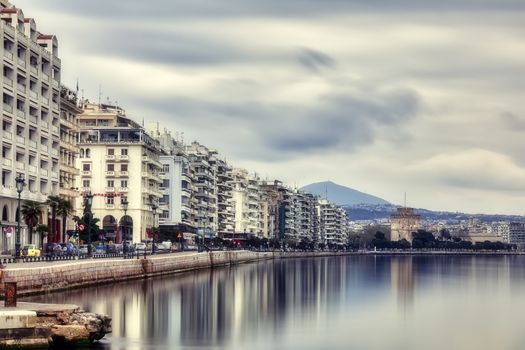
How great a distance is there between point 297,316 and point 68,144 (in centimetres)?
7284

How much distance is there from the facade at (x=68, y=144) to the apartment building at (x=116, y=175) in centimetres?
3546

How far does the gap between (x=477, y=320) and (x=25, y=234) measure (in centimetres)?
5745

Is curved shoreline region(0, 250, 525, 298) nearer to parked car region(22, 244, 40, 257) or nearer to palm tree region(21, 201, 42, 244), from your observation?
parked car region(22, 244, 40, 257)

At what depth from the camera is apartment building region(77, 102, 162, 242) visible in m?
178

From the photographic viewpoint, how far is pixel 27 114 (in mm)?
112625

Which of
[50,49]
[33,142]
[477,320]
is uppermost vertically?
[50,49]

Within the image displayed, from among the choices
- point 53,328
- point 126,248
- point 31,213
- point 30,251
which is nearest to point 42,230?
point 31,213

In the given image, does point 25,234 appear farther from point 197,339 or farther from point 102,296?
point 197,339

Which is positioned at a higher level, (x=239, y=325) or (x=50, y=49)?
(x=50, y=49)

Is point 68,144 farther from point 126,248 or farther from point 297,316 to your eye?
point 297,316

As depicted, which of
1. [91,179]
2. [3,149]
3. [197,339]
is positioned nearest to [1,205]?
[3,149]

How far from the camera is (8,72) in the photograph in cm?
10738

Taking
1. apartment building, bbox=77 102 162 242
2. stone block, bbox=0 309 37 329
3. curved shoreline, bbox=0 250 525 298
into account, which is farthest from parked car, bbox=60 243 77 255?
stone block, bbox=0 309 37 329

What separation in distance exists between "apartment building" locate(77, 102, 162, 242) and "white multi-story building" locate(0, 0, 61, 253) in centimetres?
5445
